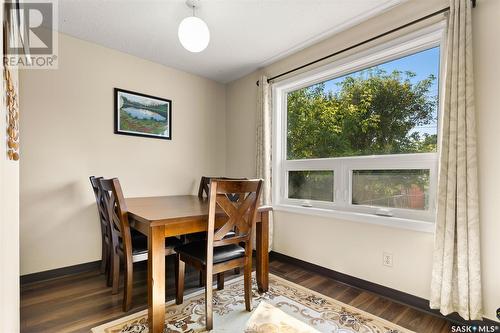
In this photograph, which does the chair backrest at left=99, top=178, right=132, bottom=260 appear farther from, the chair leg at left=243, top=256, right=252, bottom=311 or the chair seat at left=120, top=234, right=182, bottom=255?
the chair leg at left=243, top=256, right=252, bottom=311

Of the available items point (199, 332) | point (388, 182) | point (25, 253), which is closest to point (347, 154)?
point (388, 182)

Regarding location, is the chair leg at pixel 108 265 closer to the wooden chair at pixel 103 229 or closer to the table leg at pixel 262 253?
the wooden chair at pixel 103 229

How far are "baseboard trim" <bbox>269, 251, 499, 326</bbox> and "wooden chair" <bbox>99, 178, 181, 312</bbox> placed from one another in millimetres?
1430

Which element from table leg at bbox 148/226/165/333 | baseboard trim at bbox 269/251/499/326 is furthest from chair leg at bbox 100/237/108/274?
baseboard trim at bbox 269/251/499/326

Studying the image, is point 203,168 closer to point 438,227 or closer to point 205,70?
point 205,70

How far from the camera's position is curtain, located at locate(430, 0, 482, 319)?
5.21 ft

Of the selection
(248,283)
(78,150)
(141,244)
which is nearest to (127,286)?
(141,244)

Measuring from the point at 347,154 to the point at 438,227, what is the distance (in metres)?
0.99

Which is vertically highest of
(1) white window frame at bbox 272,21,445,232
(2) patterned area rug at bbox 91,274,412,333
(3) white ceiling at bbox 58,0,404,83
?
(3) white ceiling at bbox 58,0,404,83

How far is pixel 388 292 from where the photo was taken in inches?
81.7

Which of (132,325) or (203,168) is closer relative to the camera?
(132,325)

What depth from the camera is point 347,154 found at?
2.48 metres

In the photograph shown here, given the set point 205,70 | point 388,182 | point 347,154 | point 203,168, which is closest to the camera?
point 388,182

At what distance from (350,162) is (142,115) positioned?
241cm
